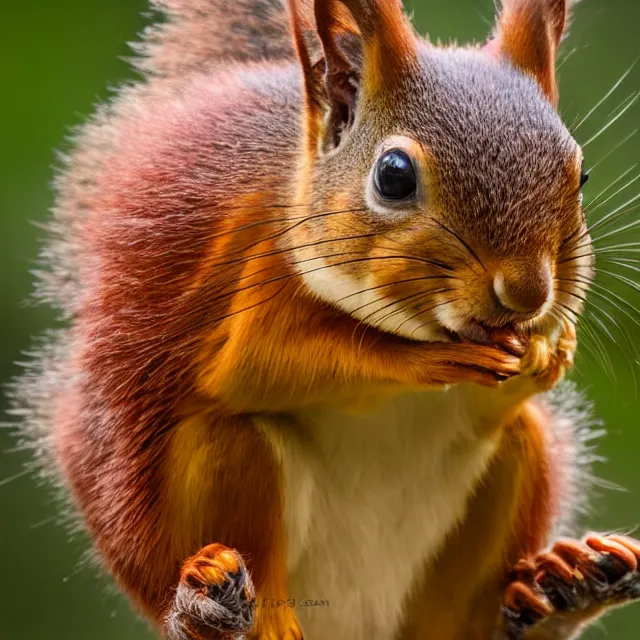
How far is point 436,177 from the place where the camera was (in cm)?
88

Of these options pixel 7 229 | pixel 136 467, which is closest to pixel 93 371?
pixel 136 467

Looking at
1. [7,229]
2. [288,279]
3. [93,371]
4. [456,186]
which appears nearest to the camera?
[456,186]

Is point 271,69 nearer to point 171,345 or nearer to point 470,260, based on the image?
point 171,345

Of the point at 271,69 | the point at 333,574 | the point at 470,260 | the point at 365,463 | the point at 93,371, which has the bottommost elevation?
the point at 333,574

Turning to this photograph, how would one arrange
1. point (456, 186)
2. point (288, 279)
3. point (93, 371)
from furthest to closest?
point (93, 371), point (288, 279), point (456, 186)

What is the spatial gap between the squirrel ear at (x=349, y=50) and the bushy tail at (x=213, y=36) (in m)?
0.30

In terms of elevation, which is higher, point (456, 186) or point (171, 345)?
point (456, 186)

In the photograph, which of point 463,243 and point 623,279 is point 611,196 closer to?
point 623,279

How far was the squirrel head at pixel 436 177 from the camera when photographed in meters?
0.86

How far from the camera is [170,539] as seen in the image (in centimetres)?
114

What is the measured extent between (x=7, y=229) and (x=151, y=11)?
73cm

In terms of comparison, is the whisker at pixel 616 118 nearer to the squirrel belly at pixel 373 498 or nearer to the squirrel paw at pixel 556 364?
the squirrel paw at pixel 556 364

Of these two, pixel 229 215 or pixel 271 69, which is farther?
pixel 271 69

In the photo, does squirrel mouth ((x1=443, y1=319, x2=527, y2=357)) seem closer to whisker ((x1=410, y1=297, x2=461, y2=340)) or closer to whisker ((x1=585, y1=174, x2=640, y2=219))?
whisker ((x1=410, y1=297, x2=461, y2=340))
